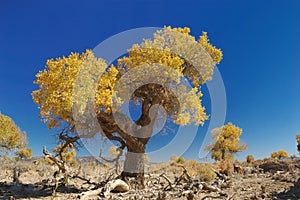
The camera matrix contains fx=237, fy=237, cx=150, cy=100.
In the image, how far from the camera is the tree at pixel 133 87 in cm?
998

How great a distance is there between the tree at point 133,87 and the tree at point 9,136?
16.5 metres

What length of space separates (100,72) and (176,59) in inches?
141

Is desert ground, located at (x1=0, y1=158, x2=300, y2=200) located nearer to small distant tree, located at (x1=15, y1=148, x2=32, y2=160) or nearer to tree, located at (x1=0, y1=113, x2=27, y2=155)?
tree, located at (x1=0, y1=113, x2=27, y2=155)

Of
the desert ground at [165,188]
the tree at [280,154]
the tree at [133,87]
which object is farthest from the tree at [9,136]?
the tree at [280,154]

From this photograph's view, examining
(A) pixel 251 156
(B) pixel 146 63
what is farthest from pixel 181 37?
A: (A) pixel 251 156

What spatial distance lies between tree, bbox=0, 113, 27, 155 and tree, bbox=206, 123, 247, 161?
26384 mm

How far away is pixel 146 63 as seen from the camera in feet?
36.9

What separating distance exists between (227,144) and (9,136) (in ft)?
95.0

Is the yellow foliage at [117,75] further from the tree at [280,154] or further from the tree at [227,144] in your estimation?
the tree at [280,154]

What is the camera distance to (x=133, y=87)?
1193 centimetres

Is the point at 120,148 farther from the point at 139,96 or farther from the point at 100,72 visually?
the point at 100,72

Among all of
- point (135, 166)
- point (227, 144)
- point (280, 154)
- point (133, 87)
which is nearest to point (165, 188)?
point (135, 166)

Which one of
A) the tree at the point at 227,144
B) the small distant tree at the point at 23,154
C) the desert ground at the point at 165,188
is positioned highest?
the tree at the point at 227,144

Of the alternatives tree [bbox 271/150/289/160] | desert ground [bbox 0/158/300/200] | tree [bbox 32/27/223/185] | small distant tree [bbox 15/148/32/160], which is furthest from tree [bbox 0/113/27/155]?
tree [bbox 271/150/289/160]
